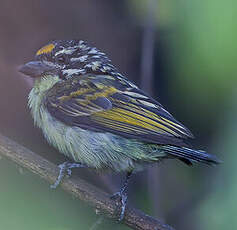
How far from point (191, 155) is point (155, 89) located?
3.47ft

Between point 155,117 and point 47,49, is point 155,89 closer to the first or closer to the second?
point 155,117

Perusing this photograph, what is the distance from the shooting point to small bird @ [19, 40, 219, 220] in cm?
247

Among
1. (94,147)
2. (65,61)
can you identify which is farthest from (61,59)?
(94,147)

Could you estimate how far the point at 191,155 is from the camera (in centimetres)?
225

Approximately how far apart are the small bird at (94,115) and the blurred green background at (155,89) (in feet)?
0.59

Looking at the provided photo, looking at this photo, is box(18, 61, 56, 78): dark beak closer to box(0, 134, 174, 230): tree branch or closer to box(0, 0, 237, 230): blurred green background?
box(0, 0, 237, 230): blurred green background

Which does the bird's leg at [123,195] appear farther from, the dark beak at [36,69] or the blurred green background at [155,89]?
the dark beak at [36,69]

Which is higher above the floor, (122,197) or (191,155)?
(191,155)

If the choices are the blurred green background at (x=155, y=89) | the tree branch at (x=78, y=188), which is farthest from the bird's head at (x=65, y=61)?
the tree branch at (x=78, y=188)

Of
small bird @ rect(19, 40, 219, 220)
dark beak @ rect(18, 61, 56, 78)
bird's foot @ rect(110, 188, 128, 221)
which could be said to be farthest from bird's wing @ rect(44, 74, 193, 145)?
bird's foot @ rect(110, 188, 128, 221)

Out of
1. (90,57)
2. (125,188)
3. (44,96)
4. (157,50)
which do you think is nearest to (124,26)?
(157,50)

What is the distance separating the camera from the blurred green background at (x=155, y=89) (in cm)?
176

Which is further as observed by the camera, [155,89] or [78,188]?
[155,89]

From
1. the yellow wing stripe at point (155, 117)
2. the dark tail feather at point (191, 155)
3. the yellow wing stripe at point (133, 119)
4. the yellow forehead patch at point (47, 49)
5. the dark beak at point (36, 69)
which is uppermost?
the yellow forehead patch at point (47, 49)
